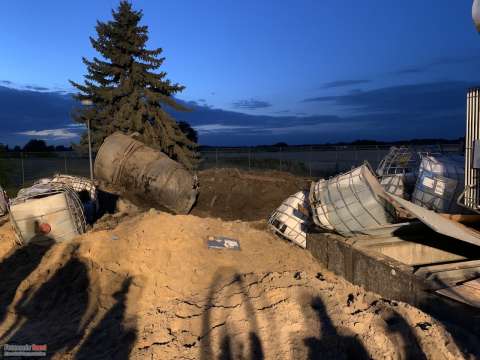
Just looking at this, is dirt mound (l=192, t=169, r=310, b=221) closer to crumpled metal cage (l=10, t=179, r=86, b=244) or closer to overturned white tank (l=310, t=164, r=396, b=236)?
crumpled metal cage (l=10, t=179, r=86, b=244)

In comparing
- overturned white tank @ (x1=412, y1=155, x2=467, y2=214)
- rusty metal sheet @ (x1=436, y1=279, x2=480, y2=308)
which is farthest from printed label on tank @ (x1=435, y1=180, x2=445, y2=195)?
rusty metal sheet @ (x1=436, y1=279, x2=480, y2=308)

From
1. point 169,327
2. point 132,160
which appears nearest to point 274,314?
point 169,327

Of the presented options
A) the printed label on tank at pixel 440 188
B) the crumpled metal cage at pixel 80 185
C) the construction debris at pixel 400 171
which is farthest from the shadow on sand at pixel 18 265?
the printed label on tank at pixel 440 188

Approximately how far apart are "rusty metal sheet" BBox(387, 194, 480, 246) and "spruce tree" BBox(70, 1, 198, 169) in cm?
1861

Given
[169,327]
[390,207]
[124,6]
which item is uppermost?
[124,6]

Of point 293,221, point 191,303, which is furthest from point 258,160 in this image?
point 191,303

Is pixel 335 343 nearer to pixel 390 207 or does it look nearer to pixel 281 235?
pixel 390 207

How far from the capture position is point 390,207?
25.6ft

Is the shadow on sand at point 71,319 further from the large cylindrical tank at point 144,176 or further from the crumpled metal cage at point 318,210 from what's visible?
the large cylindrical tank at point 144,176

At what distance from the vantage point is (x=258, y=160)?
105ft

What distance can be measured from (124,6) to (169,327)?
78.1ft

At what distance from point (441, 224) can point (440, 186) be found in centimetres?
165

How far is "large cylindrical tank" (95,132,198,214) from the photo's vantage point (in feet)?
46.5

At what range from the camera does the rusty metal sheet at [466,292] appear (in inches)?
248
